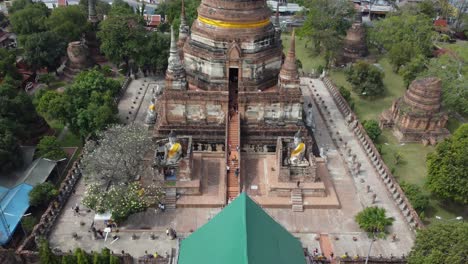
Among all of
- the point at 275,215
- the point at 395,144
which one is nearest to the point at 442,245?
the point at 275,215

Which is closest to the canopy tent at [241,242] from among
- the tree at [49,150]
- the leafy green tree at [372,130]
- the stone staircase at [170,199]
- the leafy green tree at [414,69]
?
the stone staircase at [170,199]

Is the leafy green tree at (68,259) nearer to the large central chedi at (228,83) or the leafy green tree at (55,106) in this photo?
the large central chedi at (228,83)

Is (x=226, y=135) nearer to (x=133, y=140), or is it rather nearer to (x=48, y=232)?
(x=133, y=140)

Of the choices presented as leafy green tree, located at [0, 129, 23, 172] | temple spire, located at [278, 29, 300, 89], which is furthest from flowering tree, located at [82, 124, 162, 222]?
temple spire, located at [278, 29, 300, 89]

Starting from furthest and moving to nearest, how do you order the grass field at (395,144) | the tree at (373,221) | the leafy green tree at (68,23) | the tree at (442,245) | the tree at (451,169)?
the leafy green tree at (68,23) < the grass field at (395,144) < the tree at (451,169) < the tree at (373,221) < the tree at (442,245)

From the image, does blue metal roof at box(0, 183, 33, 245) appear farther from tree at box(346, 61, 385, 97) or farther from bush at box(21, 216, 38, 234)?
tree at box(346, 61, 385, 97)

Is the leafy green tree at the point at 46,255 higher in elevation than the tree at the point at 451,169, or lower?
lower
